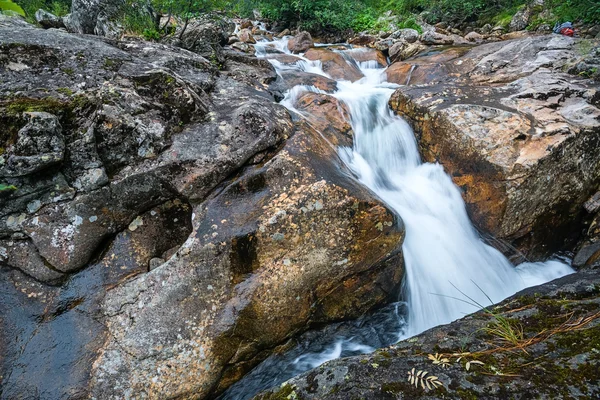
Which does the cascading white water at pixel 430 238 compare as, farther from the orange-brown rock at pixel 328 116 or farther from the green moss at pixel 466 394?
the green moss at pixel 466 394

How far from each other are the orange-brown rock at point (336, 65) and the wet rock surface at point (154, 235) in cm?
616

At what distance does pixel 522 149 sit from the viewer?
15.4 feet

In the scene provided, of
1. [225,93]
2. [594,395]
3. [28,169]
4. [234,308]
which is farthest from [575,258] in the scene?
[28,169]

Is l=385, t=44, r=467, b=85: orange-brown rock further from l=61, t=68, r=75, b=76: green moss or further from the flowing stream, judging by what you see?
l=61, t=68, r=75, b=76: green moss

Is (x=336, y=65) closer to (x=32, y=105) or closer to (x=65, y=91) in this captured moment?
(x=65, y=91)

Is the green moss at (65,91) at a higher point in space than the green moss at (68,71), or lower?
lower

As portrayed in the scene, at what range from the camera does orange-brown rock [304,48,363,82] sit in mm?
9430

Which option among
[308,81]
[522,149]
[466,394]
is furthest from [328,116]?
[466,394]

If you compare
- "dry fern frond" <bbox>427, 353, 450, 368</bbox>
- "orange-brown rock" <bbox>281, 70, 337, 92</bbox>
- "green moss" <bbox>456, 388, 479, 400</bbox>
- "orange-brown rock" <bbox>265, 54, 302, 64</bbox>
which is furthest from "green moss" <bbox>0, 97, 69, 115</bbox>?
"orange-brown rock" <bbox>265, 54, 302, 64</bbox>

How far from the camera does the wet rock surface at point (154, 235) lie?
2.89m

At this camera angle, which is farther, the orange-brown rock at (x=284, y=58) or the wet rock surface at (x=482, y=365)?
the orange-brown rock at (x=284, y=58)

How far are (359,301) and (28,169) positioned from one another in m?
3.65

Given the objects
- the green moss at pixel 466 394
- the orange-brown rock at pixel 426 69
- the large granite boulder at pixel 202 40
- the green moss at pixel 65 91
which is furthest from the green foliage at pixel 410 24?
the green moss at pixel 466 394

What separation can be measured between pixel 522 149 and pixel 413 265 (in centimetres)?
251
